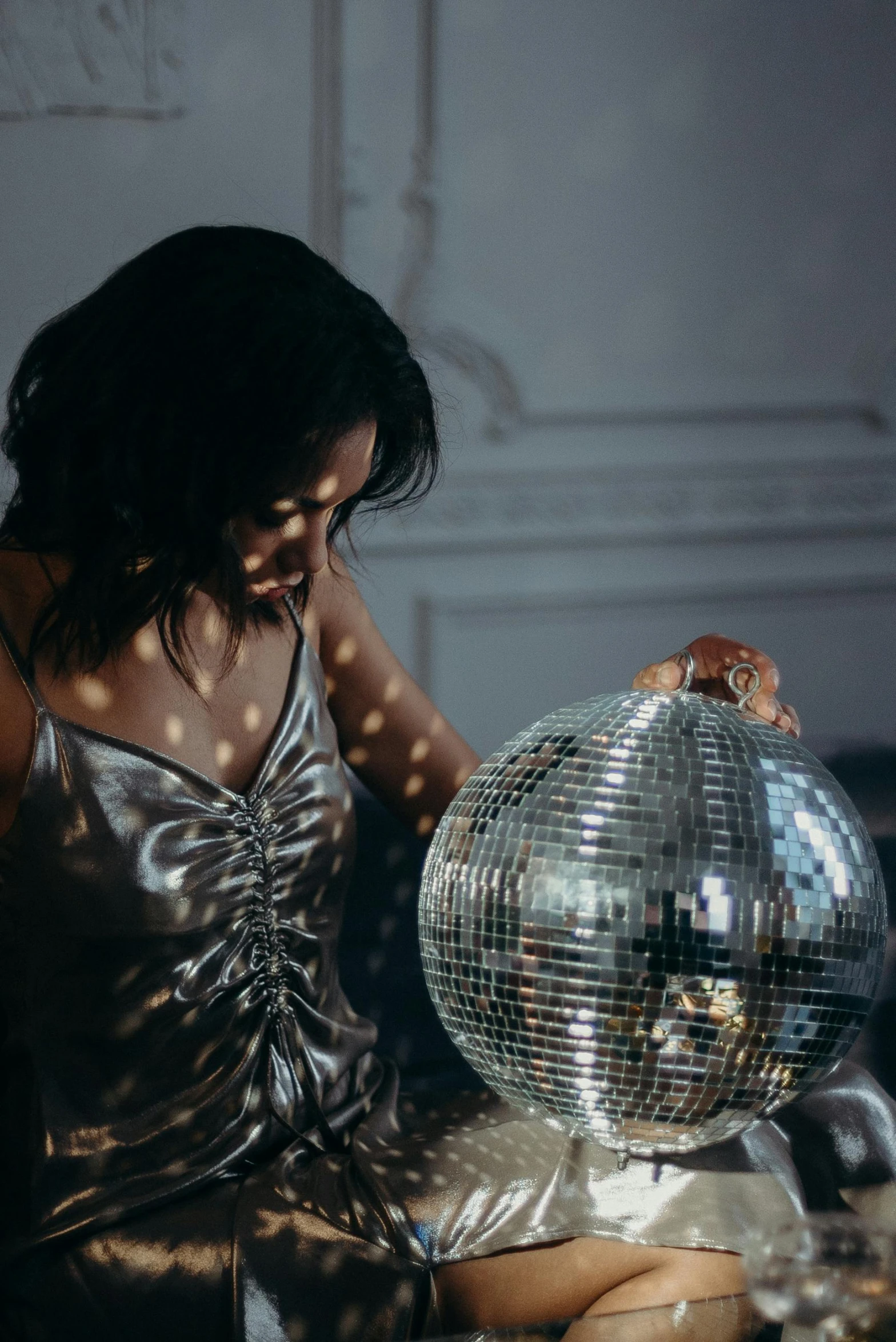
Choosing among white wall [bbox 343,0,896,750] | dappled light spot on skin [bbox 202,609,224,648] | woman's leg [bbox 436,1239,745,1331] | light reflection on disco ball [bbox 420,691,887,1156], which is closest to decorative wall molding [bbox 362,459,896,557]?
white wall [bbox 343,0,896,750]

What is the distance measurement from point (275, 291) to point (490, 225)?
45.7 inches

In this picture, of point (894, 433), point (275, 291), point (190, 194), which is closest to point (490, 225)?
point (190, 194)

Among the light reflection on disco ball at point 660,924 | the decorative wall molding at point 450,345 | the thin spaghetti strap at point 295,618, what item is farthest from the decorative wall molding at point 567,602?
the light reflection on disco ball at point 660,924

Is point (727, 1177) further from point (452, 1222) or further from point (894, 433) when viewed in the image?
point (894, 433)

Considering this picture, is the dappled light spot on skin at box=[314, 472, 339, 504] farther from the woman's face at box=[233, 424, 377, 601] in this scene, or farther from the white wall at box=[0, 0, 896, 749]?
the white wall at box=[0, 0, 896, 749]

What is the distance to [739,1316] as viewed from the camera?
2.92 feet

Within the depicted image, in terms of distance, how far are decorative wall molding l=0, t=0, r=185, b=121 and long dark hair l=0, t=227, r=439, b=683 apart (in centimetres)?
88

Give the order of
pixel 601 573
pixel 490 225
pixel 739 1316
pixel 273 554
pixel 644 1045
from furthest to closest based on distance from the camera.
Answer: pixel 601 573
pixel 490 225
pixel 273 554
pixel 739 1316
pixel 644 1045

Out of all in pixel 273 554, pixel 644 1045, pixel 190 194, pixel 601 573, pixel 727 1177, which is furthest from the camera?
pixel 601 573

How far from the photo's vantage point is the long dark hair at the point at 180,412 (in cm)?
107

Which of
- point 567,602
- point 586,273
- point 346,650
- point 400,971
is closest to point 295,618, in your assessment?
point 346,650

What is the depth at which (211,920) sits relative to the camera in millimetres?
1163

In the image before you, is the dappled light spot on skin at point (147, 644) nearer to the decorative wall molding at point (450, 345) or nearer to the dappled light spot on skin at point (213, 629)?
the dappled light spot on skin at point (213, 629)

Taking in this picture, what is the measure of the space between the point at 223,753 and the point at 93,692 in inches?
5.7
